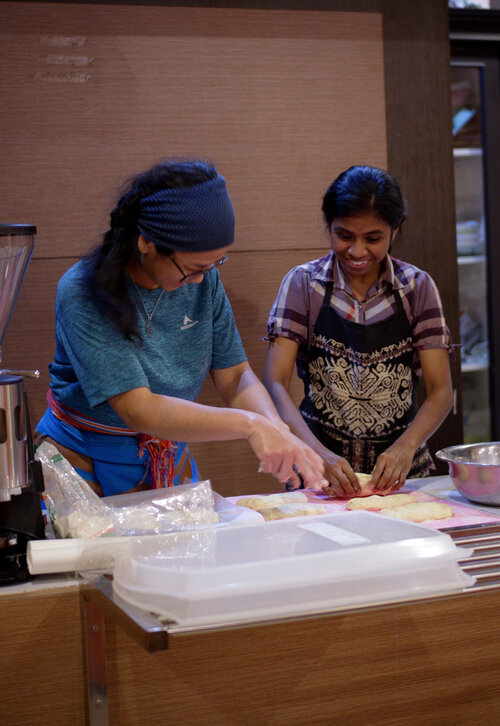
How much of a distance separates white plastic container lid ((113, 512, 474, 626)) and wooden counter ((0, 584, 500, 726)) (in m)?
0.10

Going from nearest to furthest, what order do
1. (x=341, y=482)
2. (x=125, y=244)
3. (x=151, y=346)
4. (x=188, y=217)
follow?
(x=188, y=217)
(x=125, y=244)
(x=151, y=346)
(x=341, y=482)

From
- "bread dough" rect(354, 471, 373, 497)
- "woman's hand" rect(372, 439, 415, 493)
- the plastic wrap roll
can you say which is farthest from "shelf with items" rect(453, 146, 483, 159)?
the plastic wrap roll

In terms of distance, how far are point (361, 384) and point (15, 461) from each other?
45.9 inches

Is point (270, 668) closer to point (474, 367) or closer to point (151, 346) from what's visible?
point (151, 346)

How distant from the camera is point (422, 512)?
1.73 meters

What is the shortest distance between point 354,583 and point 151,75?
2.17m

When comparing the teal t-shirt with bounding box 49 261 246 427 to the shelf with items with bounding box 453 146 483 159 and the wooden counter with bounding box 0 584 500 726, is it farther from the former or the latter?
the shelf with items with bounding box 453 146 483 159

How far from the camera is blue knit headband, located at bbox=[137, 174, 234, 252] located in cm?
161

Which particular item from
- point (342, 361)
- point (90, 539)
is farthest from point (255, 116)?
point (90, 539)

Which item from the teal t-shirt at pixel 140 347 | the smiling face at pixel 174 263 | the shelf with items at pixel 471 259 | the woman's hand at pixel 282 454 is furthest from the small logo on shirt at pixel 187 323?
the shelf with items at pixel 471 259

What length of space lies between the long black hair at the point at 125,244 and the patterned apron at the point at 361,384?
764 mm

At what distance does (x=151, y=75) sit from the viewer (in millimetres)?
2818

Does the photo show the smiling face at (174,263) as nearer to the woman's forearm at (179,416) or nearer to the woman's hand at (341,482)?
the woman's forearm at (179,416)

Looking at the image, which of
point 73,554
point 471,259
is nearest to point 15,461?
point 73,554
